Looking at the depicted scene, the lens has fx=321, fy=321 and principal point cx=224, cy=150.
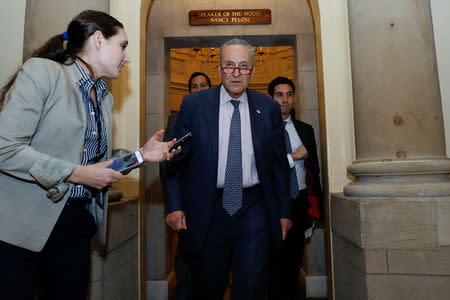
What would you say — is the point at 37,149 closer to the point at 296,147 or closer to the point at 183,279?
the point at 183,279

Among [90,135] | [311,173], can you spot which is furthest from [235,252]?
[311,173]

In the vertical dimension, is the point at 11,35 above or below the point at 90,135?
above

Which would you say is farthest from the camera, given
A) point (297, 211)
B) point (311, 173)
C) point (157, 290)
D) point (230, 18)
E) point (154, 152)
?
point (230, 18)

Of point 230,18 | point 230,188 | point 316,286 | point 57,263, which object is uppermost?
point 230,18

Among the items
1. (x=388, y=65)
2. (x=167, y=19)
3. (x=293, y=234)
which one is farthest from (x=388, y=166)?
(x=167, y=19)

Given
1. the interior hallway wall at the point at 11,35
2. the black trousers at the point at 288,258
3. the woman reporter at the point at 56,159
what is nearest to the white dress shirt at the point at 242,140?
the woman reporter at the point at 56,159

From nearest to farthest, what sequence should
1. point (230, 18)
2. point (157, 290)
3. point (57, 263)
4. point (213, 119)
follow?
point (57, 263), point (213, 119), point (157, 290), point (230, 18)

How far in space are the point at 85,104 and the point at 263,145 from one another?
1.02m

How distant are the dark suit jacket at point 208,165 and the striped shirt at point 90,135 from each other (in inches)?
22.1

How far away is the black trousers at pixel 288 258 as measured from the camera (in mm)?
2816

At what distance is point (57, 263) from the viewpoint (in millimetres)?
1226

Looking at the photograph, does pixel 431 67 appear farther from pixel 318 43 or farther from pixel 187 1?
pixel 187 1

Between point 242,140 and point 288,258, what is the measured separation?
146 centimetres

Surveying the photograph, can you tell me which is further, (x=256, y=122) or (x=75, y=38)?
(x=256, y=122)
